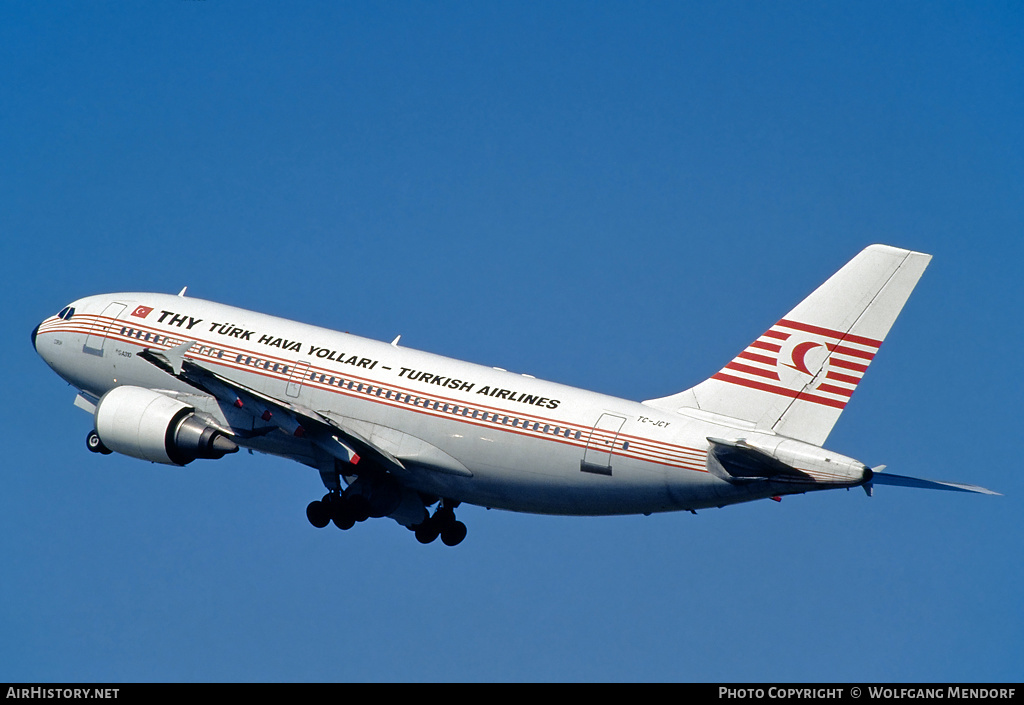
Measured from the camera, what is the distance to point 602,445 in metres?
44.9

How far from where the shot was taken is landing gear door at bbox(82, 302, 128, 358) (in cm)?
5506

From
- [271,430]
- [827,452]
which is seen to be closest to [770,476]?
[827,452]

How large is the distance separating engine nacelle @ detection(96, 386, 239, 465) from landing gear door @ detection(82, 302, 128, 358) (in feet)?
12.5

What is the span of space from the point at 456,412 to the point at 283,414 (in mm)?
5353

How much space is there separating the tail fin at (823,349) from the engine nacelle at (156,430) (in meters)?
16.9

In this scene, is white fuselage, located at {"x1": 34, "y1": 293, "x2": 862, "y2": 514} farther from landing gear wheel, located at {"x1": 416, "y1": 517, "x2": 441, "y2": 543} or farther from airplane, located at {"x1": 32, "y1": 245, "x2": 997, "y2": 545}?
landing gear wheel, located at {"x1": 416, "y1": 517, "x2": 441, "y2": 543}

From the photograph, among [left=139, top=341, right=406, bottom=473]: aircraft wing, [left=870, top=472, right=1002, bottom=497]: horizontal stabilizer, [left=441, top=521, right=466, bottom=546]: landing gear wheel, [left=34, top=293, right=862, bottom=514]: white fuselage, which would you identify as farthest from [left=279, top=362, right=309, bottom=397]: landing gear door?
[left=870, top=472, right=1002, bottom=497]: horizontal stabilizer

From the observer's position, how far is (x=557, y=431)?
4575 centimetres

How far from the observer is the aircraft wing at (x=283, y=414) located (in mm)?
47375

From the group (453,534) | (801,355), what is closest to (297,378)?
(453,534)

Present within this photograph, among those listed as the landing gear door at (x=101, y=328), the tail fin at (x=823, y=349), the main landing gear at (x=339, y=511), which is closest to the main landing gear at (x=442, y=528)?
the main landing gear at (x=339, y=511)
